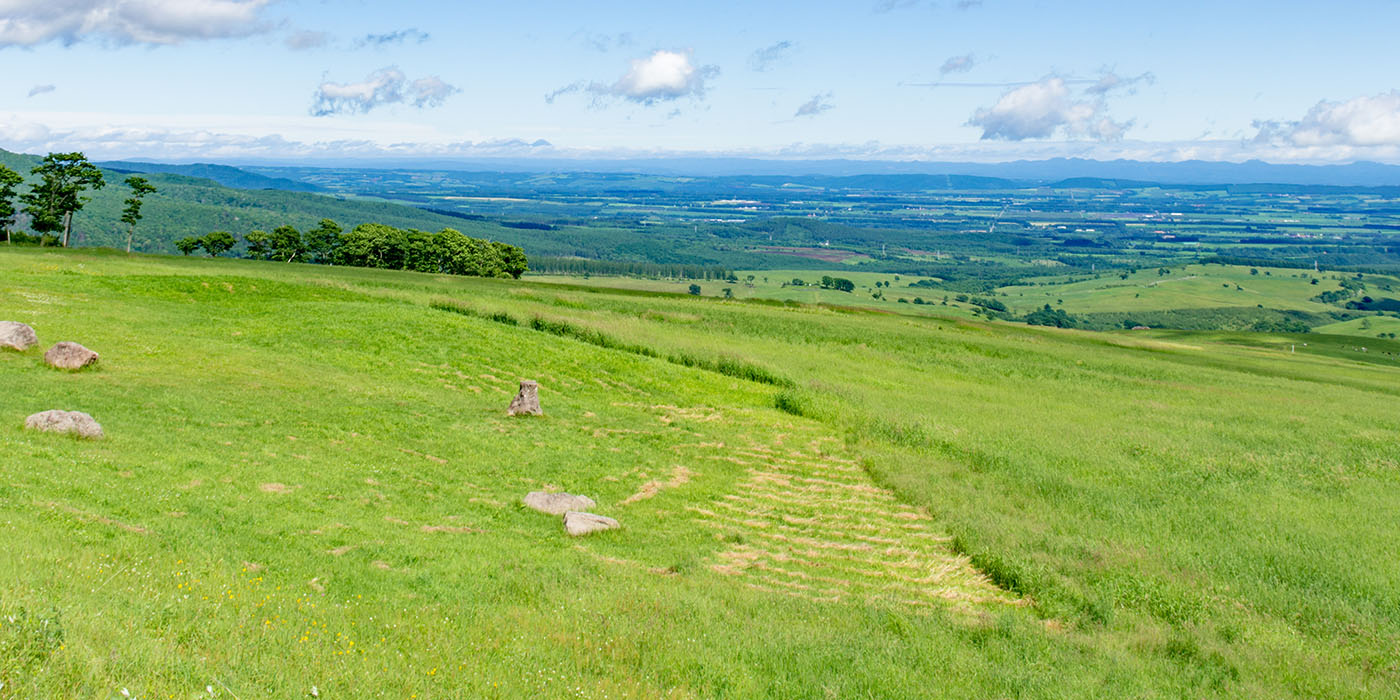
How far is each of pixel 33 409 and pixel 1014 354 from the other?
2199 inches

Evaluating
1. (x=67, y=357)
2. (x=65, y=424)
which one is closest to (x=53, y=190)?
(x=67, y=357)

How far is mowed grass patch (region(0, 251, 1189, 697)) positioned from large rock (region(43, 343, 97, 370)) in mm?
434

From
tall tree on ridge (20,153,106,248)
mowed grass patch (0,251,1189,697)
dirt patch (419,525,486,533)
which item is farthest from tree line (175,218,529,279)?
dirt patch (419,525,486,533)

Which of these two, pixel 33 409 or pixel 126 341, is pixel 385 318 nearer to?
pixel 126 341

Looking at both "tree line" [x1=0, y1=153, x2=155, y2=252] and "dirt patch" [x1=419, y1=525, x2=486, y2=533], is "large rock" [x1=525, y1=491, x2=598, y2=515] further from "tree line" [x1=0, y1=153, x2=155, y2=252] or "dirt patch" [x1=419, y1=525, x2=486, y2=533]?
"tree line" [x1=0, y1=153, x2=155, y2=252]

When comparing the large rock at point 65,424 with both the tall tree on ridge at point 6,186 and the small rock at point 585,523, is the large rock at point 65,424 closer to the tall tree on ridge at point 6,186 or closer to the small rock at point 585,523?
the small rock at point 585,523

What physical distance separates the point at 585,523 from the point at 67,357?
785 inches

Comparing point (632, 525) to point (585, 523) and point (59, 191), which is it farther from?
point (59, 191)

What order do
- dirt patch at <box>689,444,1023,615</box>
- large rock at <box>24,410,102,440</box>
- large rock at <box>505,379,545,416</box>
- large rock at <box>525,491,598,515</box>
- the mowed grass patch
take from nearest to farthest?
the mowed grass patch → dirt patch at <box>689,444,1023,615</box> → large rock at <box>24,410,102,440</box> → large rock at <box>525,491,598,515</box> → large rock at <box>505,379,545,416</box>

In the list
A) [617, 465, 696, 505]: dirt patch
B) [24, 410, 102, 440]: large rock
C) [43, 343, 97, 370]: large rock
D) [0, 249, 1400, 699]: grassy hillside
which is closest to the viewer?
[0, 249, 1400, 699]: grassy hillside

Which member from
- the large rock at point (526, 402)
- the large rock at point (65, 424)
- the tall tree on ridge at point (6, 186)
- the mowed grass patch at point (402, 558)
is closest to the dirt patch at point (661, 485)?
the mowed grass patch at point (402, 558)

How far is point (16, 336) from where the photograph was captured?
28.3 m

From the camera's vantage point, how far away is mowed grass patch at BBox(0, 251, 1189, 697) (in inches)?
422

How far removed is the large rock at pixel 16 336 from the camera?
1102 inches
